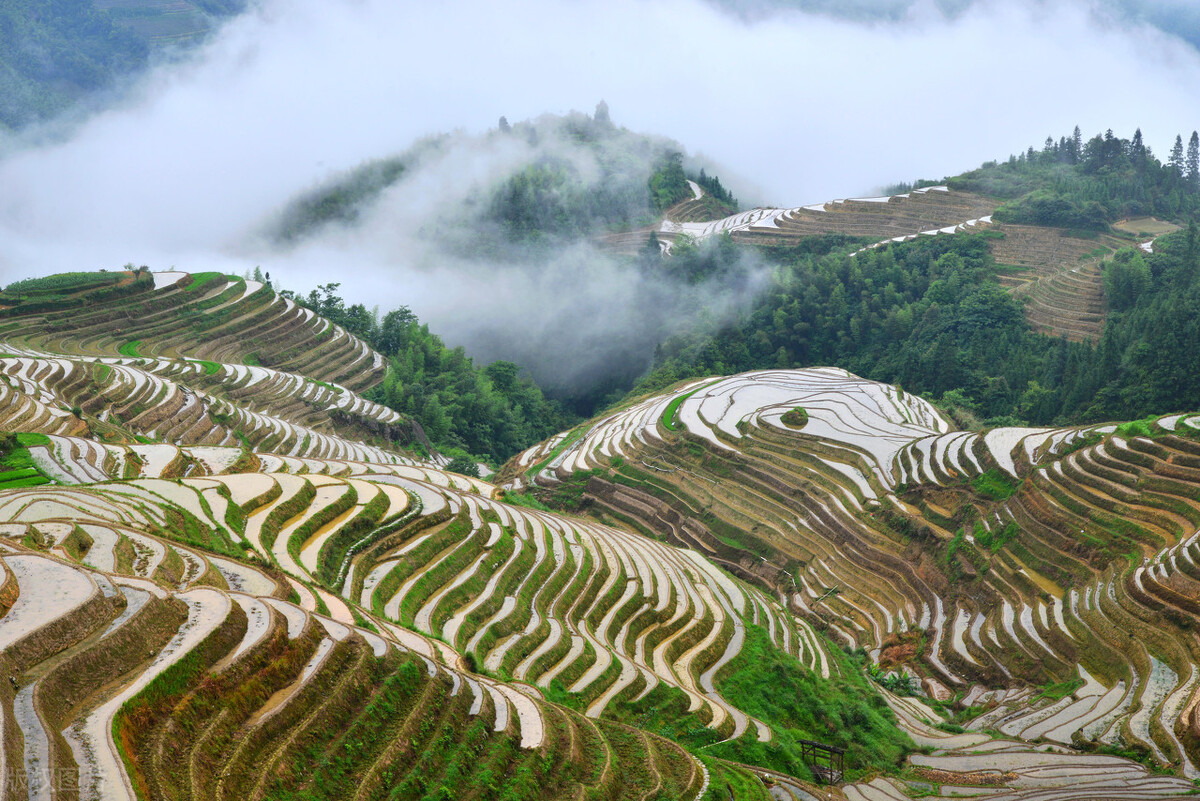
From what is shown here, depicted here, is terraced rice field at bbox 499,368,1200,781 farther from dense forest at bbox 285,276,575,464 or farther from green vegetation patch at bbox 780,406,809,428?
dense forest at bbox 285,276,575,464

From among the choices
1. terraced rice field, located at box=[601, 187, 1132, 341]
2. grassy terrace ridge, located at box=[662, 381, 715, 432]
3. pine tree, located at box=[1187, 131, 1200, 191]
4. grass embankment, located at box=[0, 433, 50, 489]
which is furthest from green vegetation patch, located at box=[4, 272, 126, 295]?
pine tree, located at box=[1187, 131, 1200, 191]

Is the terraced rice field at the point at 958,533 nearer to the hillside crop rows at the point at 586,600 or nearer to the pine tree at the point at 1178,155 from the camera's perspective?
the hillside crop rows at the point at 586,600

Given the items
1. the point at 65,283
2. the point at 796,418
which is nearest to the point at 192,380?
the point at 65,283

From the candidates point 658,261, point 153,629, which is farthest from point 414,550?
point 658,261

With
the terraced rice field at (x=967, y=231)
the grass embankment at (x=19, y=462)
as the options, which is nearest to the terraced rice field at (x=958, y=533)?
the terraced rice field at (x=967, y=231)

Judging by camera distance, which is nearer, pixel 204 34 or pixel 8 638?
pixel 8 638

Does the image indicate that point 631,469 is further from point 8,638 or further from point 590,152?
point 590,152

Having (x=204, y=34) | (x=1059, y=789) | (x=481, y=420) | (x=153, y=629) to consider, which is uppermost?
(x=204, y=34)

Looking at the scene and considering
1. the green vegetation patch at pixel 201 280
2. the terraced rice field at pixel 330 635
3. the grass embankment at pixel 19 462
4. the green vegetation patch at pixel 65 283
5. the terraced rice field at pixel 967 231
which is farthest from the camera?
the green vegetation patch at pixel 201 280

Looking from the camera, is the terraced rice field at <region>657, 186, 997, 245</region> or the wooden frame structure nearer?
the wooden frame structure
